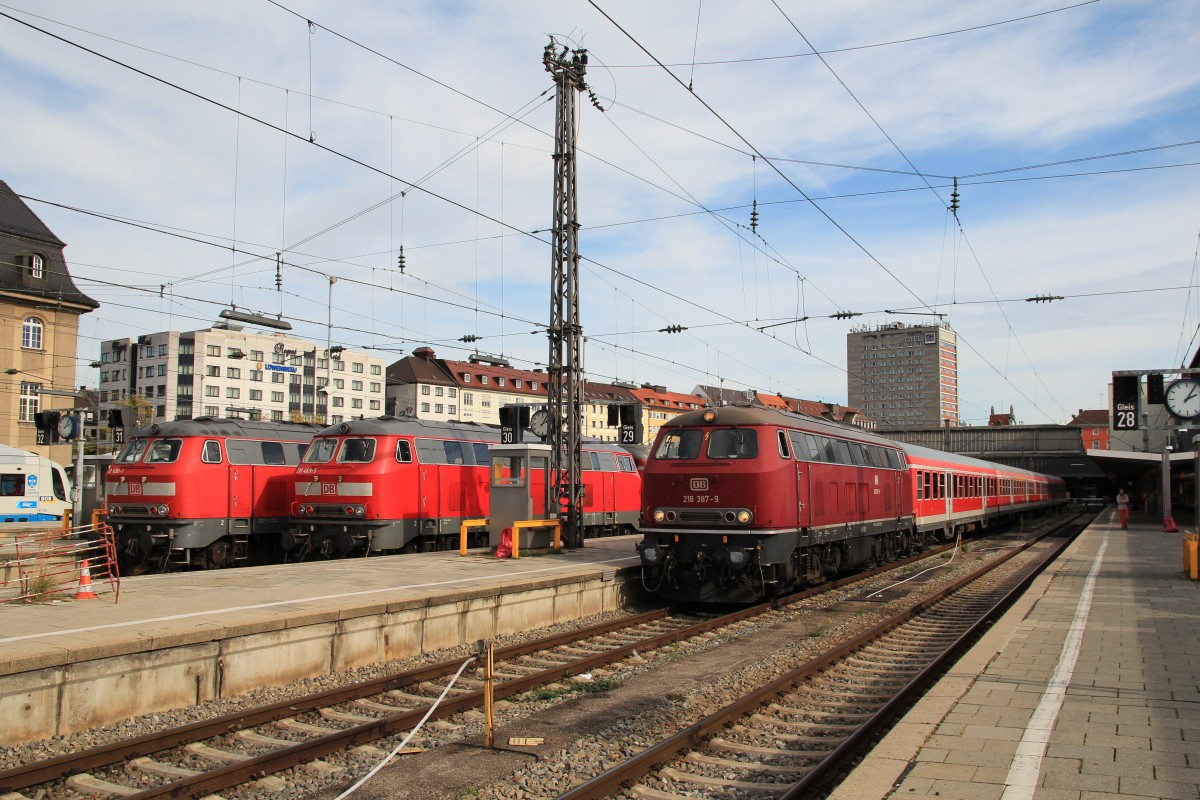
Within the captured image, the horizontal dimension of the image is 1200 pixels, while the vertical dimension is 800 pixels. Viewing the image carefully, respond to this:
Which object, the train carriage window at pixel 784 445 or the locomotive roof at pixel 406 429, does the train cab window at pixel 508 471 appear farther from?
the train carriage window at pixel 784 445

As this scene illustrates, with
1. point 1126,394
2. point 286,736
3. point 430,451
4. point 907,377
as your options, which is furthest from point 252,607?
point 907,377

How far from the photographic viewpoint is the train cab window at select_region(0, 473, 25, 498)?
3472 centimetres

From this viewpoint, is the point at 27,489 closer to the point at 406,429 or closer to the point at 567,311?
the point at 406,429

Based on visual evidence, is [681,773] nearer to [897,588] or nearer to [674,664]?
[674,664]

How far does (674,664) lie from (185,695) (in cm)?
549

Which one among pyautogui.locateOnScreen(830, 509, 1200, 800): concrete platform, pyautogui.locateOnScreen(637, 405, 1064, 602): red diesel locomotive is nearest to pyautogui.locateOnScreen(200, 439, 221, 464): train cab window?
pyautogui.locateOnScreen(637, 405, 1064, 602): red diesel locomotive

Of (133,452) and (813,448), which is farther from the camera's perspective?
(133,452)

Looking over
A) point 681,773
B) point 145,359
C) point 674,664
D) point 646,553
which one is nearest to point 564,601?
point 646,553

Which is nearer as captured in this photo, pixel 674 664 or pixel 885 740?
pixel 885 740

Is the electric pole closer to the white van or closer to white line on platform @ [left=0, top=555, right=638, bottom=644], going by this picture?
white line on platform @ [left=0, top=555, right=638, bottom=644]

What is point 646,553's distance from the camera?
15070 mm

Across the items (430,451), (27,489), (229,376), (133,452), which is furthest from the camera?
(229,376)

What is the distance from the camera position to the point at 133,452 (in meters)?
20.2

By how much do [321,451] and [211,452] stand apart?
2286 mm
